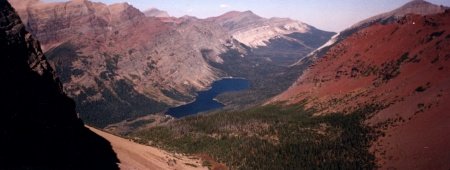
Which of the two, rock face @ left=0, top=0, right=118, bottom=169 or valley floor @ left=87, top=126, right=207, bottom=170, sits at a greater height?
rock face @ left=0, top=0, right=118, bottom=169

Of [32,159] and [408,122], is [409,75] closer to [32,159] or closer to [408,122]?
[408,122]

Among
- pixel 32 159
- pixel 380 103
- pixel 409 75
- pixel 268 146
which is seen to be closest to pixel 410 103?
pixel 380 103

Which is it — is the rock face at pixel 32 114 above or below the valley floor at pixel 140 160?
above

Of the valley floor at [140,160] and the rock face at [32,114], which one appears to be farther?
the valley floor at [140,160]

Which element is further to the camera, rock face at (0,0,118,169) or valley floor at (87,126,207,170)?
valley floor at (87,126,207,170)

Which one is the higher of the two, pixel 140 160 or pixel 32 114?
pixel 32 114

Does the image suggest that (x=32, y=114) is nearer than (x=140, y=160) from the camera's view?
Yes

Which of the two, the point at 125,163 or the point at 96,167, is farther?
the point at 125,163

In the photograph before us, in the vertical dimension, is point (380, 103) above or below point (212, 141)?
above
